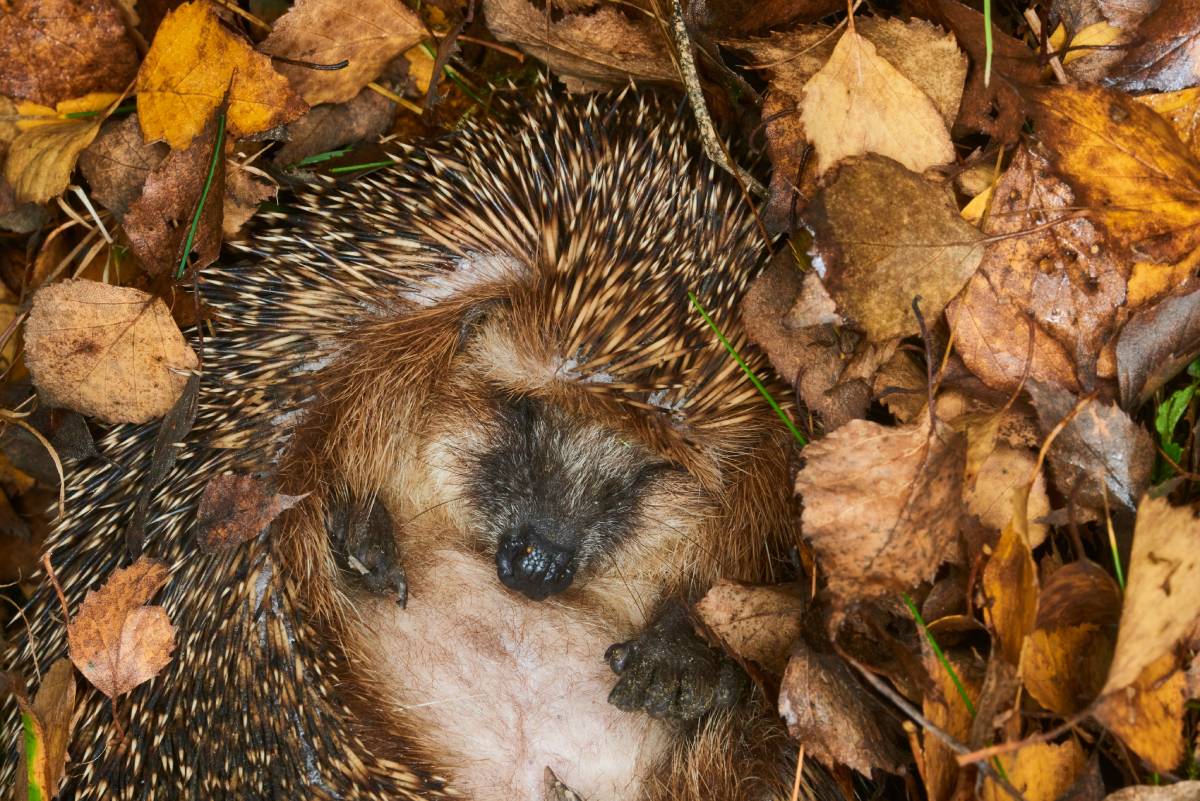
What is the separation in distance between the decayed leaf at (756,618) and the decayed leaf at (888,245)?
2.61 feet

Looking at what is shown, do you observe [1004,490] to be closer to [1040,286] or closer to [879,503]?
[879,503]

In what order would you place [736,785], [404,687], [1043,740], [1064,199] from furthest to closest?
[404,687] < [736,785] < [1064,199] < [1043,740]

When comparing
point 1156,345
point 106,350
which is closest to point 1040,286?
point 1156,345

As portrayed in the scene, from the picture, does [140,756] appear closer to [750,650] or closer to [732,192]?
[750,650]

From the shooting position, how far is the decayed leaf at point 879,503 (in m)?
2.62

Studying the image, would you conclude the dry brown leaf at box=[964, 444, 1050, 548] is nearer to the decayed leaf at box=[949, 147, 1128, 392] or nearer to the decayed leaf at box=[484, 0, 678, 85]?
the decayed leaf at box=[949, 147, 1128, 392]

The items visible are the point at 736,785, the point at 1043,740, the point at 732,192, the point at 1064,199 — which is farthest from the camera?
the point at 736,785

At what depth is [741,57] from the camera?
3107 mm

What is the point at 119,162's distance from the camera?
3.25 meters

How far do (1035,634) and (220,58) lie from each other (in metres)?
2.74

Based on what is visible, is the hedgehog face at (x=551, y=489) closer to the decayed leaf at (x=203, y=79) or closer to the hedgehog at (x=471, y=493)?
the hedgehog at (x=471, y=493)

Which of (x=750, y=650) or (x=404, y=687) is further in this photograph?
(x=404, y=687)

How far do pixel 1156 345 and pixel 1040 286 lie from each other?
35 cm

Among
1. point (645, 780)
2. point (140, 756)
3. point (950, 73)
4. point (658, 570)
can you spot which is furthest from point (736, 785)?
point (950, 73)
